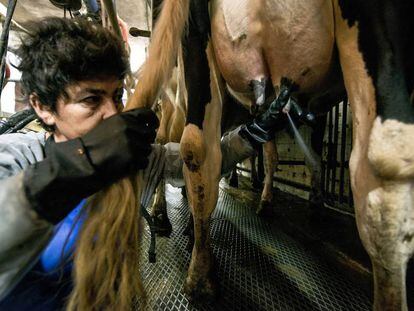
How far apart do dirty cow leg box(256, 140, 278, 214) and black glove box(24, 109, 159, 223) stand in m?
2.17

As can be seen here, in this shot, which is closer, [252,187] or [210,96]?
[210,96]

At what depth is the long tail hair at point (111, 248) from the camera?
2.10 ft

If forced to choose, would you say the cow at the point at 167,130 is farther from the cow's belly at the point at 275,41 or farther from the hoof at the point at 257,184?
the hoof at the point at 257,184

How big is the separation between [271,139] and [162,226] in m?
1.49

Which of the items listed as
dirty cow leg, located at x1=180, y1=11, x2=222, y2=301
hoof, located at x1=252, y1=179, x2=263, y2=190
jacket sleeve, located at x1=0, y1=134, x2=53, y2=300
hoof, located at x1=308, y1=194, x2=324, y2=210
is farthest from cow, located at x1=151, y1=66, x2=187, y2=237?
hoof, located at x1=252, y1=179, x2=263, y2=190

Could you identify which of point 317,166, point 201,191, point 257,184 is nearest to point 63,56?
point 201,191

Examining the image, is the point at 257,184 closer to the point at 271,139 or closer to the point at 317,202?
the point at 317,202

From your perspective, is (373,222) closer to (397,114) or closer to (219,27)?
(397,114)

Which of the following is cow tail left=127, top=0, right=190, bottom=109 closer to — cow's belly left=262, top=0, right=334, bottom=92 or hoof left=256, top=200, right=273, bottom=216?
cow's belly left=262, top=0, right=334, bottom=92

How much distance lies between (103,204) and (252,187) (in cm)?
379

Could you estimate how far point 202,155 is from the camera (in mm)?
1211

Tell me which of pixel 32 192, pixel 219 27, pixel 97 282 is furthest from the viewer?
pixel 219 27

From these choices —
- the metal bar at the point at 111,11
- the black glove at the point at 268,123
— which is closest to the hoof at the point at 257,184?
the black glove at the point at 268,123

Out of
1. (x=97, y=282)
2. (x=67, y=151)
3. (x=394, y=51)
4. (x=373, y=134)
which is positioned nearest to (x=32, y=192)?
(x=67, y=151)
